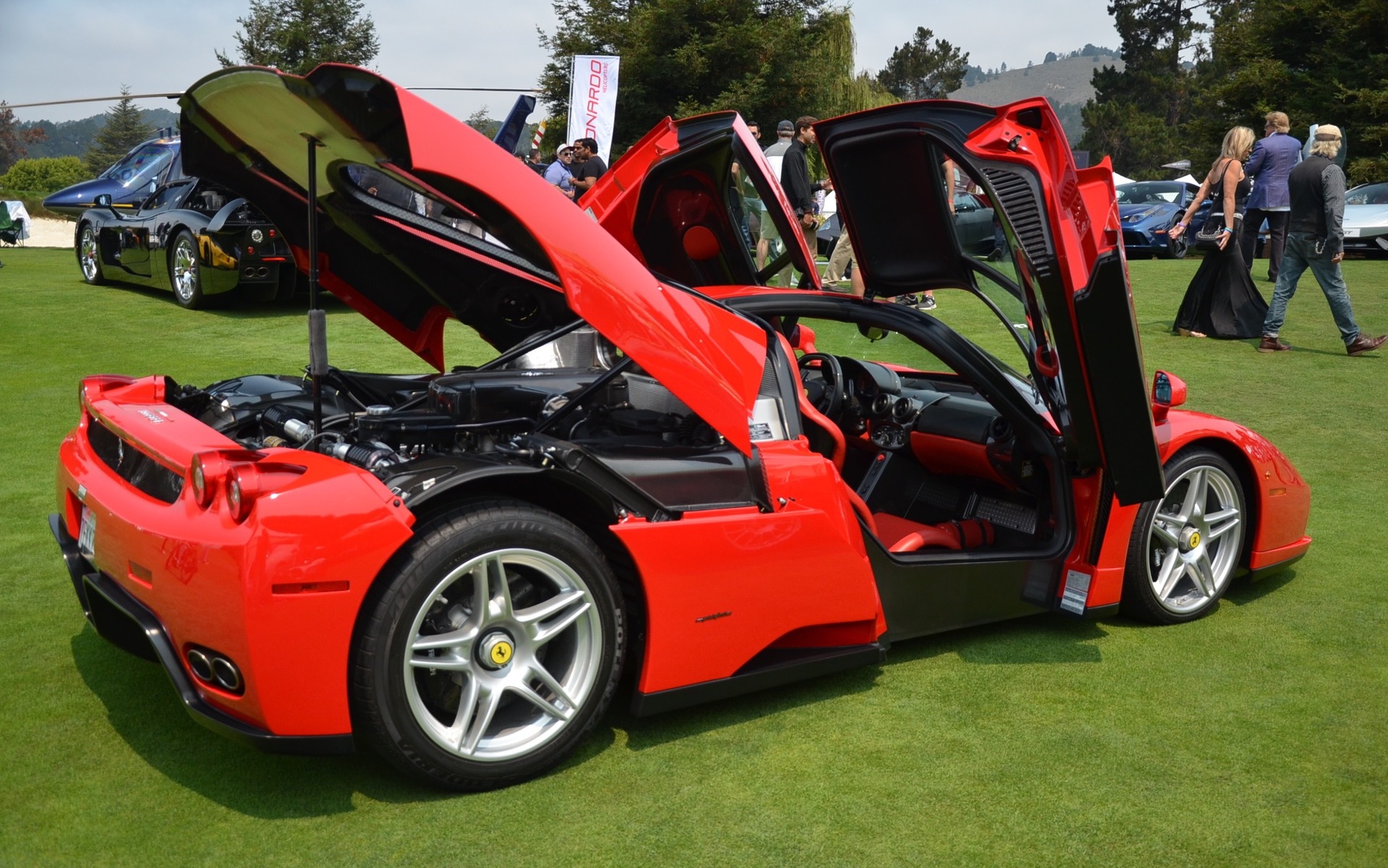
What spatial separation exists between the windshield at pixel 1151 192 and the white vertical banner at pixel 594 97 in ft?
31.8

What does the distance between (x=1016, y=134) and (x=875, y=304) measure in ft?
2.76

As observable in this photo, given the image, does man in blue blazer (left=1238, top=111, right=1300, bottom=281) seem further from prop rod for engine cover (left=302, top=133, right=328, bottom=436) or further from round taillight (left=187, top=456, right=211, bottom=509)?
round taillight (left=187, top=456, right=211, bottom=509)

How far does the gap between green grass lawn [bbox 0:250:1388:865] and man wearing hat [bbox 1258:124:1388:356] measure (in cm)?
536

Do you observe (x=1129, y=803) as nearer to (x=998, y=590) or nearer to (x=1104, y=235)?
(x=998, y=590)

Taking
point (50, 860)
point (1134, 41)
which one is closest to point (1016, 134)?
point (50, 860)

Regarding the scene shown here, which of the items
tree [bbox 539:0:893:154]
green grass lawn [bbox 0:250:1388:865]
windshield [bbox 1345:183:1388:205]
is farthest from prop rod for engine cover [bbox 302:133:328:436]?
tree [bbox 539:0:893:154]

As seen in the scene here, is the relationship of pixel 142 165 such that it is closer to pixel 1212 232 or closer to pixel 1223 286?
pixel 1212 232

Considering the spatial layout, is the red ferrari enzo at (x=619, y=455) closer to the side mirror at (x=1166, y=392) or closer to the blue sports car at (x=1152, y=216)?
the side mirror at (x=1166, y=392)

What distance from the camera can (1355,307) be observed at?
12.5 m

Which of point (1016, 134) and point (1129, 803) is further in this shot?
point (1016, 134)

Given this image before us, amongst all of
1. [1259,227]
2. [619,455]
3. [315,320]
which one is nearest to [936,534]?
[619,455]

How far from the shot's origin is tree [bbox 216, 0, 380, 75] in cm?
4156

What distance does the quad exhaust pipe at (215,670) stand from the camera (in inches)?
104

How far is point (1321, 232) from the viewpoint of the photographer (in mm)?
9219
